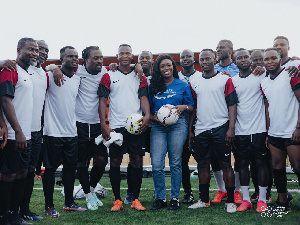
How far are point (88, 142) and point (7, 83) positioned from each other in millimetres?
2065

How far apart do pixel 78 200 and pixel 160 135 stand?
7.95 ft

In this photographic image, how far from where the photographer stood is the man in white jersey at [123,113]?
5957mm

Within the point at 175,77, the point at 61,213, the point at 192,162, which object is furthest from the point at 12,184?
the point at 192,162

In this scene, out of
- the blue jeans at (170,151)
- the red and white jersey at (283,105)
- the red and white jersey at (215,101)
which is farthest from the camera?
the blue jeans at (170,151)

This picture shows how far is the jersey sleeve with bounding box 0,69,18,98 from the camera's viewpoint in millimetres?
4406

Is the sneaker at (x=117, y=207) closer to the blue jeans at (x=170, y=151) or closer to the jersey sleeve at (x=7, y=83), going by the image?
the blue jeans at (x=170, y=151)

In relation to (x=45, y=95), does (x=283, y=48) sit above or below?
above

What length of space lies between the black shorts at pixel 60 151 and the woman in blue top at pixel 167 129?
1.30m

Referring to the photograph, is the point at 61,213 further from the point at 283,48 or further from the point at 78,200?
the point at 283,48

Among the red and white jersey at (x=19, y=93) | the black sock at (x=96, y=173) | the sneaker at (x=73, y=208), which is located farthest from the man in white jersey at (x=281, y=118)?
the red and white jersey at (x=19, y=93)

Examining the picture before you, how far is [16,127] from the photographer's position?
4.44m

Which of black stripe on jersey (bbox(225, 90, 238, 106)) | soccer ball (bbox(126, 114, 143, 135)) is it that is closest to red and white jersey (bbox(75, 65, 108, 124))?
soccer ball (bbox(126, 114, 143, 135))

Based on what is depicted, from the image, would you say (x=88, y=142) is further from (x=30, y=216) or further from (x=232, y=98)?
(x=232, y=98)

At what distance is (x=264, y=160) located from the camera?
5781mm
